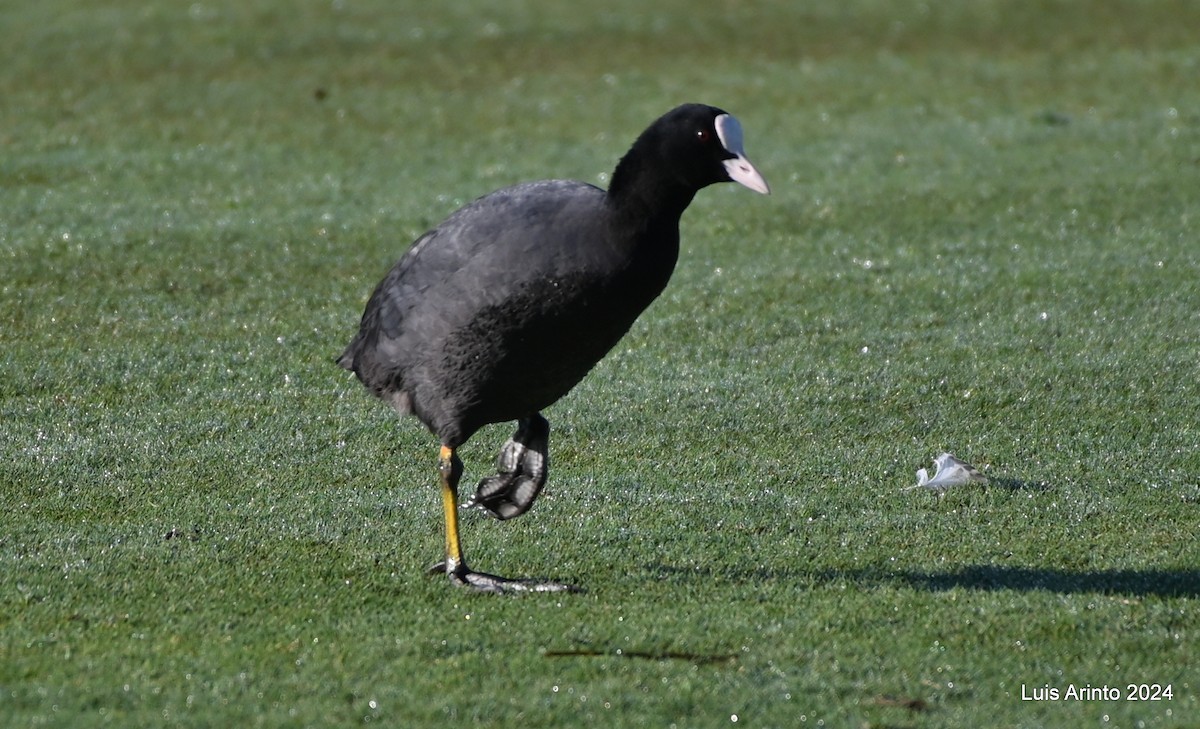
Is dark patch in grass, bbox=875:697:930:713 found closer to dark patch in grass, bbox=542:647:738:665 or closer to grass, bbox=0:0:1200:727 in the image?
grass, bbox=0:0:1200:727

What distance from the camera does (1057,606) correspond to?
5.76 m

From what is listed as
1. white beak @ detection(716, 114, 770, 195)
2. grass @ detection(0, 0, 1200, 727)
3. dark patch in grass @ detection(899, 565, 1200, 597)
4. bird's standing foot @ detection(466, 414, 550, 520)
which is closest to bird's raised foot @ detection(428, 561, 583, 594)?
grass @ detection(0, 0, 1200, 727)

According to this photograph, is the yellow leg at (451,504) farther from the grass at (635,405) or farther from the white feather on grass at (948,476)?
the white feather on grass at (948,476)

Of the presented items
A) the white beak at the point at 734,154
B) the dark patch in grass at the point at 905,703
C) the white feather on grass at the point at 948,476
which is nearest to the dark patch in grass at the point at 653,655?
the dark patch in grass at the point at 905,703

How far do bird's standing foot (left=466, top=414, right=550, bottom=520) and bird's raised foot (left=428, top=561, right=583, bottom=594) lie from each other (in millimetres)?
477

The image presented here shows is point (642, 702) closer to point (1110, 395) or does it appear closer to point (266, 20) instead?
point (1110, 395)

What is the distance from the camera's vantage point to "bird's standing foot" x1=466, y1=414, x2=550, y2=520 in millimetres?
6488

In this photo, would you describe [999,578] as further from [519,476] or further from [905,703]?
[519,476]

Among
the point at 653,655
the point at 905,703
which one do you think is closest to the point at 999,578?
the point at 905,703

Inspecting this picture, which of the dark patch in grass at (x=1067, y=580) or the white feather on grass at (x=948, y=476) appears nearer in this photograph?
the dark patch in grass at (x=1067, y=580)

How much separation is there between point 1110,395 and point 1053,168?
5.70 meters

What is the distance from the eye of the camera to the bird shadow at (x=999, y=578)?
236 inches

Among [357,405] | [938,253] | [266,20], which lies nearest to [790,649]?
[357,405]

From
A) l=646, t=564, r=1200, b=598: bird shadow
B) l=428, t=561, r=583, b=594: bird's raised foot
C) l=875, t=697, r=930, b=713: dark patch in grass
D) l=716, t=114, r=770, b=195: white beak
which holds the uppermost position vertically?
l=716, t=114, r=770, b=195: white beak
